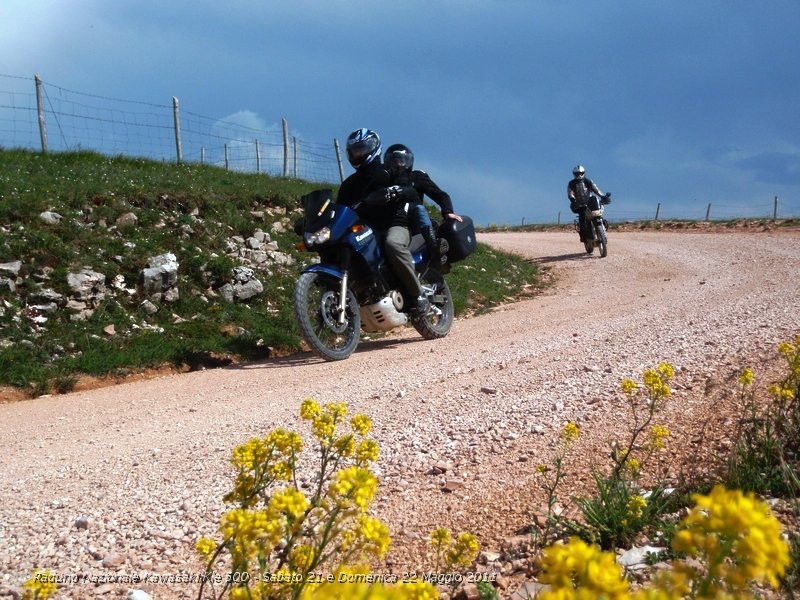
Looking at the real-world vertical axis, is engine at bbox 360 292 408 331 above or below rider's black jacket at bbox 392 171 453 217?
below

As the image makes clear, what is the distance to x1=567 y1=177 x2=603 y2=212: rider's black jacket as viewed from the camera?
18.0m

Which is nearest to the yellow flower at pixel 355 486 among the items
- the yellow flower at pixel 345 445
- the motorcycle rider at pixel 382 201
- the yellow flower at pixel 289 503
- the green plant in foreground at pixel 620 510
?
the yellow flower at pixel 289 503

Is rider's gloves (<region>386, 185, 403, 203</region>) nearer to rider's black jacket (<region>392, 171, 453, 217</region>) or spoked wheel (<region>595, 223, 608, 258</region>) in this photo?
rider's black jacket (<region>392, 171, 453, 217</region>)

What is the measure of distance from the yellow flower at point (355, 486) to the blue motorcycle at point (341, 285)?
558cm

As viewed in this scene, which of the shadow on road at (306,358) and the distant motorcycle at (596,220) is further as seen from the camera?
Answer: the distant motorcycle at (596,220)

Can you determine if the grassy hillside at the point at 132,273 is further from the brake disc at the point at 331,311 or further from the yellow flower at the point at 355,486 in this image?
the yellow flower at the point at 355,486

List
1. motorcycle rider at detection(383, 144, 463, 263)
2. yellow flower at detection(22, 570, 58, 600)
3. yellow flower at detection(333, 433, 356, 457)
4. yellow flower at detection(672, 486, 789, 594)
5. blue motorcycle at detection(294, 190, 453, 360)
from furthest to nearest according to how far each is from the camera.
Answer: motorcycle rider at detection(383, 144, 463, 263) → blue motorcycle at detection(294, 190, 453, 360) → yellow flower at detection(333, 433, 356, 457) → yellow flower at detection(22, 570, 58, 600) → yellow flower at detection(672, 486, 789, 594)

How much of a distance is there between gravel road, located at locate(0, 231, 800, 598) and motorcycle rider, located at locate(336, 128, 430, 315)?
2.69 ft

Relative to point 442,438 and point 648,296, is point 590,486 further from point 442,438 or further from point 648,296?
point 648,296

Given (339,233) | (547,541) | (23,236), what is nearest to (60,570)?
(547,541)

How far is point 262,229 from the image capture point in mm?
12656

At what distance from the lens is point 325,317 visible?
286 inches

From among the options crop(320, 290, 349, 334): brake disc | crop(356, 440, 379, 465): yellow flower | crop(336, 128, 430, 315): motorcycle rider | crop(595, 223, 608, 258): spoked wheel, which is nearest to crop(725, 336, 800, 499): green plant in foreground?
crop(356, 440, 379, 465): yellow flower

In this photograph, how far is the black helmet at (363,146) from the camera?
790 cm
